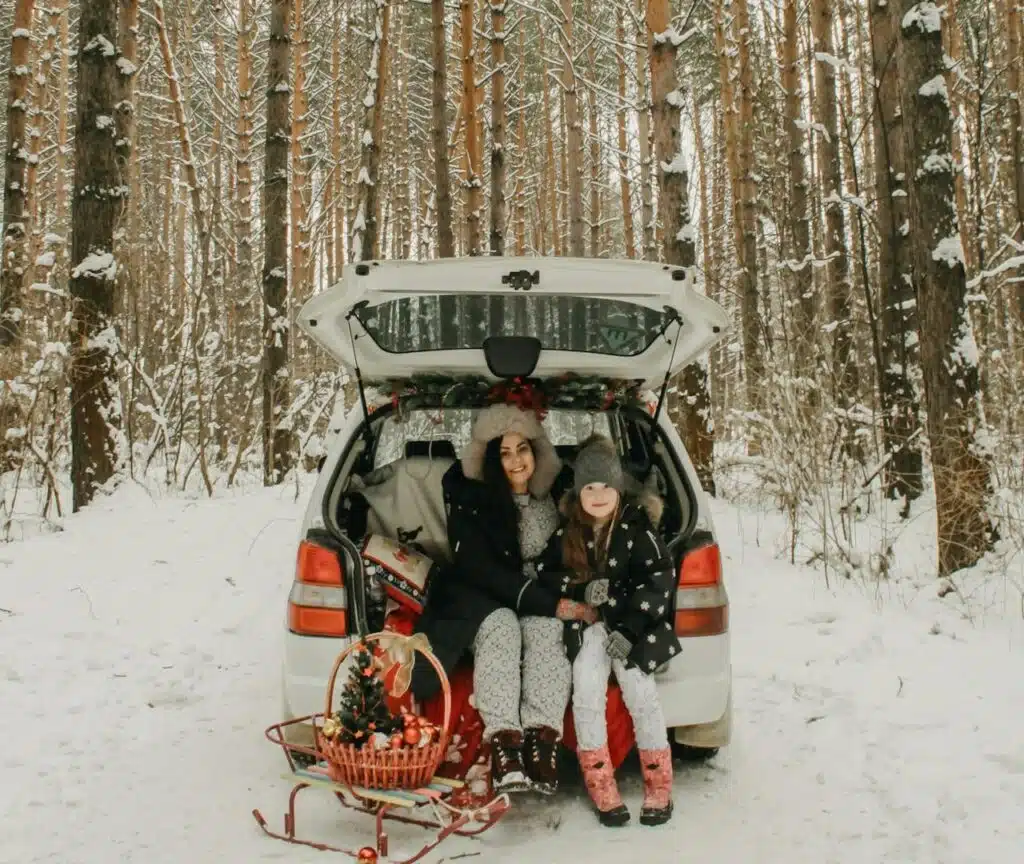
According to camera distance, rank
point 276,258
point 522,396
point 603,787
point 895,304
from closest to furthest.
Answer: point 603,787 → point 522,396 → point 895,304 → point 276,258

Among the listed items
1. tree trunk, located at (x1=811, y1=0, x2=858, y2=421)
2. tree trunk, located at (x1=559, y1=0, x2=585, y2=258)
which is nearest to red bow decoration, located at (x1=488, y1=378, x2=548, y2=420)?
tree trunk, located at (x1=811, y1=0, x2=858, y2=421)

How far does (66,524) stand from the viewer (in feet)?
24.2

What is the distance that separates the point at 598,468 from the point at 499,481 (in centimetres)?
43

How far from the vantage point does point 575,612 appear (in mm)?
3359

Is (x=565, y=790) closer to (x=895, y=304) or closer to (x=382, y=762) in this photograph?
(x=382, y=762)

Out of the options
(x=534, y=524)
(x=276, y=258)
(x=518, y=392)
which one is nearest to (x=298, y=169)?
(x=276, y=258)

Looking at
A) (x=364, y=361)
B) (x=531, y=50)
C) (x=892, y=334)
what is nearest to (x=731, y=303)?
(x=531, y=50)

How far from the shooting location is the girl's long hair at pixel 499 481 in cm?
360

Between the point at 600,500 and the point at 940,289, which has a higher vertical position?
the point at 940,289

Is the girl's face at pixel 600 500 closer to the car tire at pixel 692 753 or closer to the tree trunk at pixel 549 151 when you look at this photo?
the car tire at pixel 692 753

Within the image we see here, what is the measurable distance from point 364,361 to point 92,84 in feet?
18.8

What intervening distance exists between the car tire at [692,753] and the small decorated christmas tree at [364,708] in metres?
1.29

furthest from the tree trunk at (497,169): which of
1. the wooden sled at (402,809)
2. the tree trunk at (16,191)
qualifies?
the wooden sled at (402,809)

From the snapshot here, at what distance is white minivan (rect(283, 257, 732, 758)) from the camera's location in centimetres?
320
